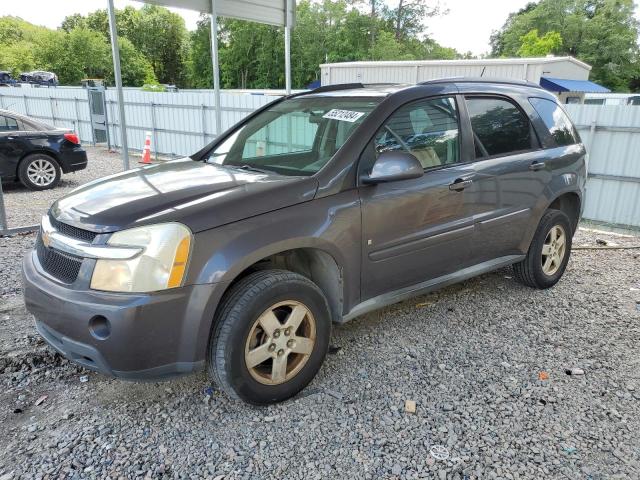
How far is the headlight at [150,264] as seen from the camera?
2379mm

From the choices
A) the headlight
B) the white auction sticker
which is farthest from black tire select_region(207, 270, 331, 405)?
the white auction sticker

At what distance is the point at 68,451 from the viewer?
8.13 ft

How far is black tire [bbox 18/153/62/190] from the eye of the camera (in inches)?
361

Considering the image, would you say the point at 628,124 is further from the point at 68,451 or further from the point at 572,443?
the point at 68,451

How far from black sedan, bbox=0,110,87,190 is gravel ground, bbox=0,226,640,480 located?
20.2 feet

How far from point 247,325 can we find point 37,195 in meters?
8.13

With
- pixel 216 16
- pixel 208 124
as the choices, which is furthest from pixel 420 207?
pixel 208 124

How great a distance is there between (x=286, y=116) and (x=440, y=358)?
6.99 ft

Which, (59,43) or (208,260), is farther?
(59,43)

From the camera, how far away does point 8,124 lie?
8914 mm

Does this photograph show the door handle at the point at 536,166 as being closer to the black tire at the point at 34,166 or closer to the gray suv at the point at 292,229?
the gray suv at the point at 292,229

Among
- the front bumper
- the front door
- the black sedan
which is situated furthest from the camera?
the black sedan

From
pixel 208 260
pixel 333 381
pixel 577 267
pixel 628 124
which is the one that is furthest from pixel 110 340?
pixel 628 124

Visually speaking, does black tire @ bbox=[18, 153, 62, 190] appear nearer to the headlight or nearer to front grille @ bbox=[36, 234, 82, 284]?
front grille @ bbox=[36, 234, 82, 284]
